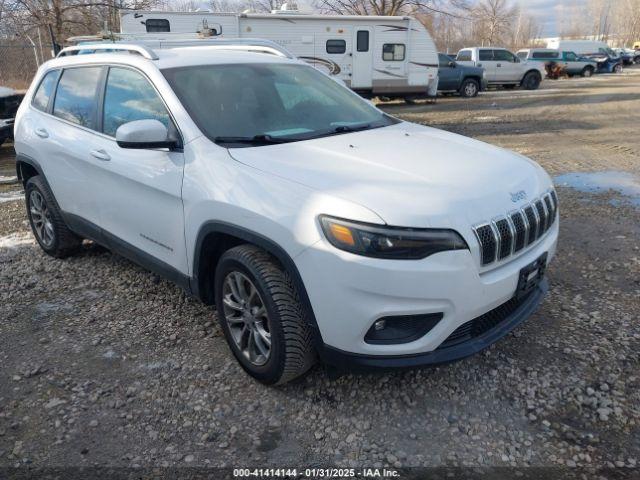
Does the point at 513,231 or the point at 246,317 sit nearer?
the point at 513,231

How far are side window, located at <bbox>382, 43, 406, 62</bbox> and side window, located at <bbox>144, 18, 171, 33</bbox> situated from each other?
21.6 feet

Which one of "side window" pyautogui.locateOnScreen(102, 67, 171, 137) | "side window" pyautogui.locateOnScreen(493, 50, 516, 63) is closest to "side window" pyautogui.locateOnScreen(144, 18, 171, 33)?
"side window" pyautogui.locateOnScreen(102, 67, 171, 137)

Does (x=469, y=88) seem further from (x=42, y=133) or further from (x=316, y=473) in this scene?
(x=316, y=473)

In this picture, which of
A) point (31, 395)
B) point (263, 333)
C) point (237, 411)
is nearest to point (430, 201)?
point (263, 333)

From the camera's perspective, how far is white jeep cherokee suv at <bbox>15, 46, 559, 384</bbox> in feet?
7.91

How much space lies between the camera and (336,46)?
656 inches

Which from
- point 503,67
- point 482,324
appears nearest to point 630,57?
point 503,67

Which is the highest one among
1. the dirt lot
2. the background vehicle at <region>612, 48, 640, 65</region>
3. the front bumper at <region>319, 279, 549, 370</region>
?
the background vehicle at <region>612, 48, 640, 65</region>

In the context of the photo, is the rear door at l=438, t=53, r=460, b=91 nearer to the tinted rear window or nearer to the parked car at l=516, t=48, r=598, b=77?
the parked car at l=516, t=48, r=598, b=77

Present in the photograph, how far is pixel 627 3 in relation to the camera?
8731 cm

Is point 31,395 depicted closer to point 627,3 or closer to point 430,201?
point 430,201

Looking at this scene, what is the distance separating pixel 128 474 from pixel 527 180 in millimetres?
2510

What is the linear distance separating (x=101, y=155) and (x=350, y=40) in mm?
14277

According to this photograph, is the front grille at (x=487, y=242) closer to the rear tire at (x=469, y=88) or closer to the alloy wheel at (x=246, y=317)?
the alloy wheel at (x=246, y=317)
